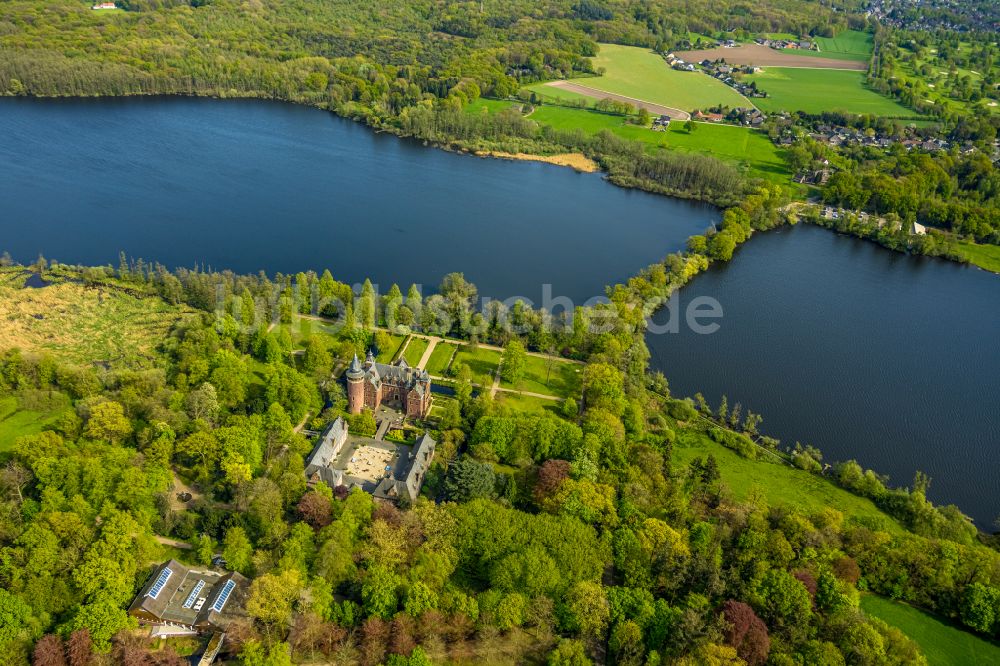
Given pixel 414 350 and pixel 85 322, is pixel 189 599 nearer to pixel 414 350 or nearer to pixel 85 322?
pixel 414 350

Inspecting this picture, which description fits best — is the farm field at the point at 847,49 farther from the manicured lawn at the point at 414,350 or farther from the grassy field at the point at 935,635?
A: the grassy field at the point at 935,635

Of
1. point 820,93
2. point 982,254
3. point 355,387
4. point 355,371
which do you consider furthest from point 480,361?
point 820,93

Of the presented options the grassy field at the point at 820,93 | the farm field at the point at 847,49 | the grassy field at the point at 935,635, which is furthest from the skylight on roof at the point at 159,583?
the farm field at the point at 847,49

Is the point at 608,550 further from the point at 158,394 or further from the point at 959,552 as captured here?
the point at 158,394

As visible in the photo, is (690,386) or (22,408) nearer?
(22,408)

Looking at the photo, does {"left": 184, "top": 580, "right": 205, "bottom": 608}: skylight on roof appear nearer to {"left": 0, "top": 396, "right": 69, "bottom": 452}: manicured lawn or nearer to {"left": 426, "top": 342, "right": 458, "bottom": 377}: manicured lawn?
{"left": 0, "top": 396, "right": 69, "bottom": 452}: manicured lawn

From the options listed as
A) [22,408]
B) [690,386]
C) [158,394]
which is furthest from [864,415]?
[22,408]
